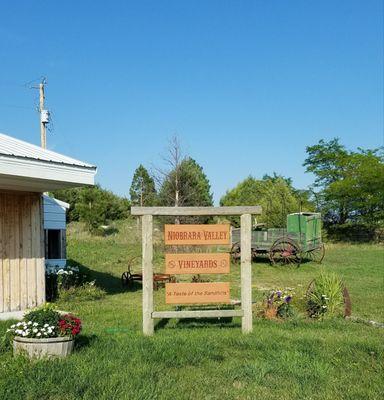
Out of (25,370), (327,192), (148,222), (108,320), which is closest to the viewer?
(25,370)

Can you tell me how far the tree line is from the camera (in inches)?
1077

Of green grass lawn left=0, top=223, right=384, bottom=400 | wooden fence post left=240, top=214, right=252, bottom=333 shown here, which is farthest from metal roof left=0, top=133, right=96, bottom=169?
wooden fence post left=240, top=214, right=252, bottom=333

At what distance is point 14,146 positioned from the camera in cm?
950

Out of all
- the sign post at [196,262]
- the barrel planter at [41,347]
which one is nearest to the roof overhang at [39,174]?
the sign post at [196,262]

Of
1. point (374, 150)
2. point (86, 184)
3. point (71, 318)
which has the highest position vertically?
point (374, 150)

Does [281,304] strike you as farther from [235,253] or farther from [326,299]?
[235,253]

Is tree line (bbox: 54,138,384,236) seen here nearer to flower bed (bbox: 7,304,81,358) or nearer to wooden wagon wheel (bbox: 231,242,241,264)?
wooden wagon wheel (bbox: 231,242,241,264)

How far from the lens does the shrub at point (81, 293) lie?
1116 cm

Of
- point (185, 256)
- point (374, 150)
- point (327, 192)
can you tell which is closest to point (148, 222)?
point (185, 256)

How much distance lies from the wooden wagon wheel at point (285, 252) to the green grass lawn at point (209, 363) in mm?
10058

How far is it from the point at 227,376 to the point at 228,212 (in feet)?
9.42

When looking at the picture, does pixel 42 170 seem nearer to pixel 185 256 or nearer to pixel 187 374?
pixel 185 256

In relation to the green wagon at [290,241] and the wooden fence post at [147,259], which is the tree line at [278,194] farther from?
the wooden fence post at [147,259]

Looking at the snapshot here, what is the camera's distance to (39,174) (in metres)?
8.83
